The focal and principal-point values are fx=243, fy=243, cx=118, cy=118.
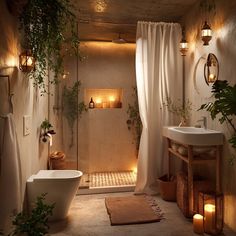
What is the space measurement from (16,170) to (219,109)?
1677 mm

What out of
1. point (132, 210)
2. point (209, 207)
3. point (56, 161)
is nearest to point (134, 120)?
point (56, 161)

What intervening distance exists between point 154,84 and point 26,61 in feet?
6.18

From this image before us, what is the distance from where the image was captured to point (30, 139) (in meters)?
2.60

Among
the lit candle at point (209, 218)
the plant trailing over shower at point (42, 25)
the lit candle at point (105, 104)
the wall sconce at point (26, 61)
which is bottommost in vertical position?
the lit candle at point (209, 218)

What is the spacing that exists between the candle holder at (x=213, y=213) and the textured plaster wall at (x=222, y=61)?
0.13 meters

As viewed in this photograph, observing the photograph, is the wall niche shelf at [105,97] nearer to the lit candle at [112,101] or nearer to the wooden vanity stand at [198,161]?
the lit candle at [112,101]

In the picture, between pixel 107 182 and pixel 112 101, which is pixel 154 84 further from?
pixel 107 182

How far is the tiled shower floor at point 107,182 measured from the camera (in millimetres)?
3557

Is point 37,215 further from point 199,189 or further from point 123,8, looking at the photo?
point 123,8

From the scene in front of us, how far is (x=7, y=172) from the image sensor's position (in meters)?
1.64

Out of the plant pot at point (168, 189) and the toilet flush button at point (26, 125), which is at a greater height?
the toilet flush button at point (26, 125)

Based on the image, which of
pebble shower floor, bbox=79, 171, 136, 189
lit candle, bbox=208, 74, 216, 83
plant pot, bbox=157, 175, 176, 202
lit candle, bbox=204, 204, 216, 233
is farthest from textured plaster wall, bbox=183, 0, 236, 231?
pebble shower floor, bbox=79, 171, 136, 189

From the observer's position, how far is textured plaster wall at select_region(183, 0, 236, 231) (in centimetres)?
239

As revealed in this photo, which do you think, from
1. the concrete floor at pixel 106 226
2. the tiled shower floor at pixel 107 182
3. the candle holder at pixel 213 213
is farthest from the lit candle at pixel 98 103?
the candle holder at pixel 213 213
